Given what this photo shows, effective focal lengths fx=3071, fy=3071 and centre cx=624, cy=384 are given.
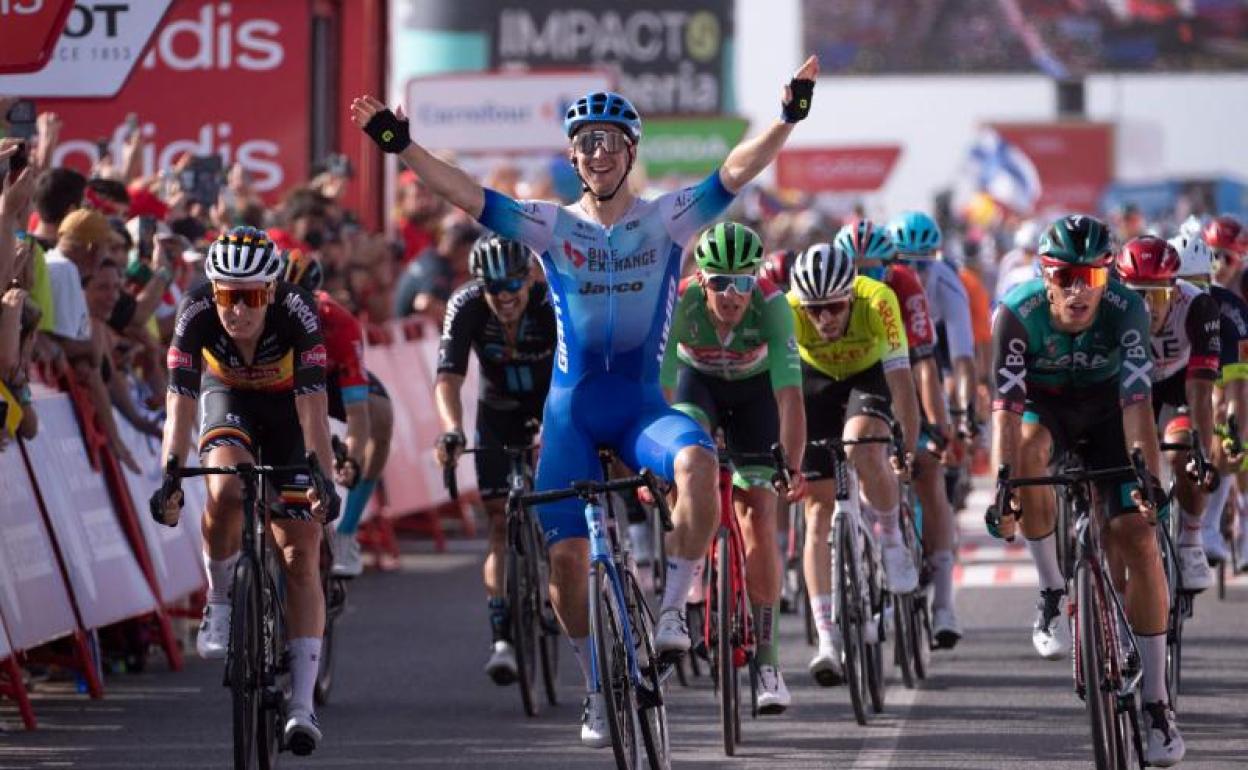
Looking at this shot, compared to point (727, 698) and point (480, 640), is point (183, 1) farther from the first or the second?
point (727, 698)

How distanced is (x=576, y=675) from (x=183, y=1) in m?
9.56

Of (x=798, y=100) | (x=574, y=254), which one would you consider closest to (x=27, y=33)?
(x=574, y=254)

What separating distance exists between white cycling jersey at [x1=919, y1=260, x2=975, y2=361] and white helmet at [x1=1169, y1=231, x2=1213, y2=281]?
136 cm

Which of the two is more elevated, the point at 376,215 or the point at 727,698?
the point at 376,215

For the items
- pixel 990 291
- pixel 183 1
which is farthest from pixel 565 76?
pixel 990 291

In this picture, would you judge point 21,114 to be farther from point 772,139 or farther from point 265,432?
point 772,139

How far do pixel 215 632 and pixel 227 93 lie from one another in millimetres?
12151

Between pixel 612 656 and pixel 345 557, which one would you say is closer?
pixel 612 656

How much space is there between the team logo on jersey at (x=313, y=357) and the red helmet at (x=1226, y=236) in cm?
701

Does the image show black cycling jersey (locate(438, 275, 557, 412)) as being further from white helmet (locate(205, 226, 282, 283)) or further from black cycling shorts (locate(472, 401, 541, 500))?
white helmet (locate(205, 226, 282, 283))

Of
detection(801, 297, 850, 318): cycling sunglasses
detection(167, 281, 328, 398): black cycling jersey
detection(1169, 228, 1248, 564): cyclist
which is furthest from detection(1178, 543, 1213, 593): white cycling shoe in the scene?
detection(167, 281, 328, 398): black cycling jersey

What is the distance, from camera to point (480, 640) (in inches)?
611

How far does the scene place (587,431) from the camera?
10.5m

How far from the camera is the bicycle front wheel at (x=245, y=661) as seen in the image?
1002 cm
